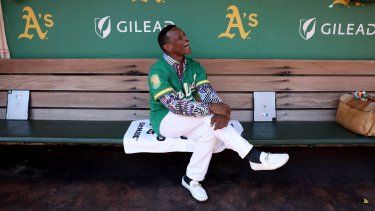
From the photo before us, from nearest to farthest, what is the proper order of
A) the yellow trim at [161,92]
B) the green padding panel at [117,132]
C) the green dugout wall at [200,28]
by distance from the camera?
the yellow trim at [161,92], the green padding panel at [117,132], the green dugout wall at [200,28]

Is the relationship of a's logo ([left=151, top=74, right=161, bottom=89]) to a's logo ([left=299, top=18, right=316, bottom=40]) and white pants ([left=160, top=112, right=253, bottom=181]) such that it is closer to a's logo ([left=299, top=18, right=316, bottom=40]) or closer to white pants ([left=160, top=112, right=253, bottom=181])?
white pants ([left=160, top=112, right=253, bottom=181])

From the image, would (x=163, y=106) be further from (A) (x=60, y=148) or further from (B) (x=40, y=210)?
(A) (x=60, y=148)

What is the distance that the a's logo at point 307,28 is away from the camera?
11.8 ft

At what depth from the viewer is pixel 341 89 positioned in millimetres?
3674

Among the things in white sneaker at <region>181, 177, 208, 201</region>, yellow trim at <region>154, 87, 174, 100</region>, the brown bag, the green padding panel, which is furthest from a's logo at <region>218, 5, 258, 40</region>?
white sneaker at <region>181, 177, 208, 201</region>

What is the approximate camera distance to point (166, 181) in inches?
130

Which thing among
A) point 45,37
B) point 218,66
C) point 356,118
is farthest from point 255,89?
point 45,37

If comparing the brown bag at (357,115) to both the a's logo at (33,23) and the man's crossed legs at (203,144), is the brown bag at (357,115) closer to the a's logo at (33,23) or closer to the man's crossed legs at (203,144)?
the man's crossed legs at (203,144)

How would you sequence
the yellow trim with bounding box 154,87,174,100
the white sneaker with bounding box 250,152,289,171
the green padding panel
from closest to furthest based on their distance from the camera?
1. the white sneaker with bounding box 250,152,289,171
2. the yellow trim with bounding box 154,87,174,100
3. the green padding panel

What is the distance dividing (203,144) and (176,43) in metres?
0.86

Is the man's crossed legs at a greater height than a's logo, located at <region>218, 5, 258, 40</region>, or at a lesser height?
lesser

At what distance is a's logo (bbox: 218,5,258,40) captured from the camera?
355 cm

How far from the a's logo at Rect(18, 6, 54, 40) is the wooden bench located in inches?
10.1

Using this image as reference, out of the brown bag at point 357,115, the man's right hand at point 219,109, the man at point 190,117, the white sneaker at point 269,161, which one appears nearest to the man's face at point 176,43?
the man at point 190,117
